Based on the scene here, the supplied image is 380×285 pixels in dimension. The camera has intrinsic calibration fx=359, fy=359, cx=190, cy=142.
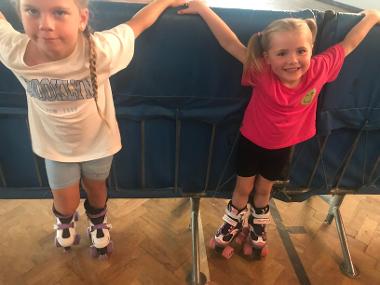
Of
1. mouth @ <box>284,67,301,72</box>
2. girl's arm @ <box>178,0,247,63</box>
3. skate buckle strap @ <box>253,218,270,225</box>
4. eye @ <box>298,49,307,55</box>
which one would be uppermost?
girl's arm @ <box>178,0,247,63</box>

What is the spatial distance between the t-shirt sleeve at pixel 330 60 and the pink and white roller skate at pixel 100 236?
95 centimetres

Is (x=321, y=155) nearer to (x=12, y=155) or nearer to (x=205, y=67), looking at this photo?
(x=205, y=67)

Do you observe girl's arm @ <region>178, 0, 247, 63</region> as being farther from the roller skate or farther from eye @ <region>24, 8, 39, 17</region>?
the roller skate

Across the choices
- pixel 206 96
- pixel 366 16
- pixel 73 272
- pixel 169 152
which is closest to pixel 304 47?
pixel 366 16

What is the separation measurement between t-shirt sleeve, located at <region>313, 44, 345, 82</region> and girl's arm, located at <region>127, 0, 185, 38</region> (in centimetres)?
50

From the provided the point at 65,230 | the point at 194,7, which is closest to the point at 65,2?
the point at 194,7

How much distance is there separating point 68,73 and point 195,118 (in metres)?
0.43

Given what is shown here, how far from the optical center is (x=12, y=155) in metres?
1.24

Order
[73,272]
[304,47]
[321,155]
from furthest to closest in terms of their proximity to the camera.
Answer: [73,272] → [321,155] → [304,47]

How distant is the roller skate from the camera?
152 cm

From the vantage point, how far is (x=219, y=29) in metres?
1.04

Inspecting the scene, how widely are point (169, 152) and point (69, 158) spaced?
1.14 ft

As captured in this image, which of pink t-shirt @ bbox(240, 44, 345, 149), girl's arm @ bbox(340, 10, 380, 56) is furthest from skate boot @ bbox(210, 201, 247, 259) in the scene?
girl's arm @ bbox(340, 10, 380, 56)

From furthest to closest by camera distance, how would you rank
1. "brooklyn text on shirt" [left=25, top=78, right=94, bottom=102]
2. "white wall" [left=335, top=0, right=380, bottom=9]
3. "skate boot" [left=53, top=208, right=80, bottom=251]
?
"white wall" [left=335, top=0, right=380, bottom=9] < "skate boot" [left=53, top=208, right=80, bottom=251] < "brooklyn text on shirt" [left=25, top=78, right=94, bottom=102]
